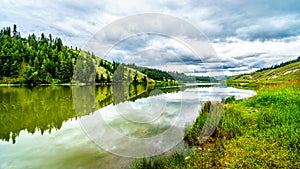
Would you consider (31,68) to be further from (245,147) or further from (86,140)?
(245,147)

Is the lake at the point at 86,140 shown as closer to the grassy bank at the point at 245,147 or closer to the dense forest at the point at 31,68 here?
the grassy bank at the point at 245,147

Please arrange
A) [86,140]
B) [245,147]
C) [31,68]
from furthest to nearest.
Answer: [31,68] < [86,140] < [245,147]

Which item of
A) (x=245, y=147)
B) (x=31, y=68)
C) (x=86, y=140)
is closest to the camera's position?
(x=245, y=147)

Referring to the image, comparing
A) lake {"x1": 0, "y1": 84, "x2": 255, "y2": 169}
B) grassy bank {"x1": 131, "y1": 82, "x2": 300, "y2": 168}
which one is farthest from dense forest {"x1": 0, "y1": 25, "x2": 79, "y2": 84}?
grassy bank {"x1": 131, "y1": 82, "x2": 300, "y2": 168}

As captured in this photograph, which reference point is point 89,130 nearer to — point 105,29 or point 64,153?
point 64,153

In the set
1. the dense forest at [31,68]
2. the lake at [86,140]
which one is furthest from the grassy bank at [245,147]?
the dense forest at [31,68]

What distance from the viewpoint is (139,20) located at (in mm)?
11148

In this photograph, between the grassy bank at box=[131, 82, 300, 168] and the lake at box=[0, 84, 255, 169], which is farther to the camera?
the lake at box=[0, 84, 255, 169]

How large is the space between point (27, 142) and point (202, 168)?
866 centimetres

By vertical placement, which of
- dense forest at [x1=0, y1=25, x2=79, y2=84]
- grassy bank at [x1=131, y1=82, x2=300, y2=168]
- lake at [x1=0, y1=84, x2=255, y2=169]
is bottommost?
lake at [x1=0, y1=84, x2=255, y2=169]

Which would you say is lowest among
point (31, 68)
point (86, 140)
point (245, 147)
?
point (86, 140)

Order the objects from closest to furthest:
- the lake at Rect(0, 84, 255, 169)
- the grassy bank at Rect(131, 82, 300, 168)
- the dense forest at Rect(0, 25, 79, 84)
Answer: the grassy bank at Rect(131, 82, 300, 168)
the lake at Rect(0, 84, 255, 169)
the dense forest at Rect(0, 25, 79, 84)

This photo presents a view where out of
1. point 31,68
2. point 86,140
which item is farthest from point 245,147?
point 31,68

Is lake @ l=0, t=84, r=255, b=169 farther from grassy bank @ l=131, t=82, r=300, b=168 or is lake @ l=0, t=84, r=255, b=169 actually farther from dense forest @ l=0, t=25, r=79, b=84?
dense forest @ l=0, t=25, r=79, b=84
